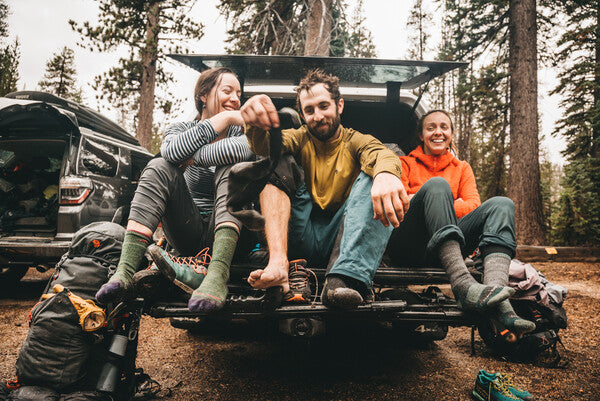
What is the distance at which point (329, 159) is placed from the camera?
223cm

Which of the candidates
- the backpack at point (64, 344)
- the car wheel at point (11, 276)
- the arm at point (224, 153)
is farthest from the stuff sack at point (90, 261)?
the car wheel at point (11, 276)

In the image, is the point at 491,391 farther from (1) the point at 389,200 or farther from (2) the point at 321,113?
(2) the point at 321,113

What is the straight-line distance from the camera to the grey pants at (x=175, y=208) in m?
1.93

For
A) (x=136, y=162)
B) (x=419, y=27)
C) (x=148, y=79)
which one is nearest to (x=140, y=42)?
(x=148, y=79)

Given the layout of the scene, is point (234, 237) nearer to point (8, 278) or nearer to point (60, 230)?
point (60, 230)

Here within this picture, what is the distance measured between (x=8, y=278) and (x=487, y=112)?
1226 cm

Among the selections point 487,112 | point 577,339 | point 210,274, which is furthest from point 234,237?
point 487,112

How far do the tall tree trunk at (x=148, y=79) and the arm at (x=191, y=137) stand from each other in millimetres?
9889

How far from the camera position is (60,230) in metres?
4.11

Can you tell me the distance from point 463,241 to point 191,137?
5.42 feet

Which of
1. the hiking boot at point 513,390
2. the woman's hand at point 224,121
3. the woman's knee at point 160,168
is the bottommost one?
the hiking boot at point 513,390

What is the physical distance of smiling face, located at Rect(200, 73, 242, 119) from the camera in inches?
104

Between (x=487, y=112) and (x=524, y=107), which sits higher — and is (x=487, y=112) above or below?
above

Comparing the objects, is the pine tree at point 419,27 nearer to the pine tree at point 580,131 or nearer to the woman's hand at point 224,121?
the pine tree at point 580,131
